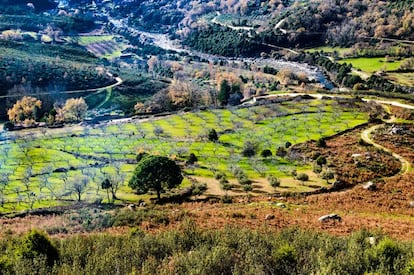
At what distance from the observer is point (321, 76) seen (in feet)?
341

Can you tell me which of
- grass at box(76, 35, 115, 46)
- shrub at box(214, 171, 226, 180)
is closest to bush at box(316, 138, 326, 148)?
shrub at box(214, 171, 226, 180)

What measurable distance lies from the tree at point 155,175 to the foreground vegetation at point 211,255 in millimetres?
14578

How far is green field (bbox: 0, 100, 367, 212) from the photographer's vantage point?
1447 inches

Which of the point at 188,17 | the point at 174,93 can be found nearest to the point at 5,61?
the point at 174,93

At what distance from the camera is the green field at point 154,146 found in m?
36.8

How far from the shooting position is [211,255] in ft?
49.1

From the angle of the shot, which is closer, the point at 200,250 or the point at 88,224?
the point at 200,250

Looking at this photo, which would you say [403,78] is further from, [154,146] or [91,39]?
[91,39]

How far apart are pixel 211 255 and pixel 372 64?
9914 centimetres

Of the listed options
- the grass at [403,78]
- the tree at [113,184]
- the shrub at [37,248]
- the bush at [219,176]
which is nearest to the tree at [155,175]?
the tree at [113,184]

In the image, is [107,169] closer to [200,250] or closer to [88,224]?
[88,224]

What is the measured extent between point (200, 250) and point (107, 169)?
26037 mm

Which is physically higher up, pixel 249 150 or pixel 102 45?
pixel 249 150

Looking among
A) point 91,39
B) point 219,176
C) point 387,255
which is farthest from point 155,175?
point 91,39
